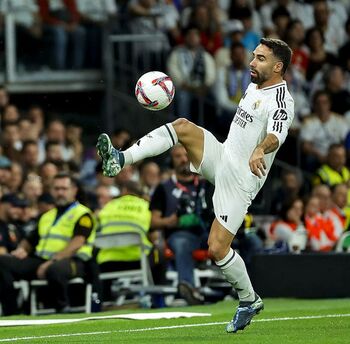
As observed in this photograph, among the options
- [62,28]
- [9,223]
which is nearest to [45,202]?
[9,223]

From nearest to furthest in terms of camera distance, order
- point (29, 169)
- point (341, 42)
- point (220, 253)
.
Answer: point (220, 253) → point (29, 169) → point (341, 42)

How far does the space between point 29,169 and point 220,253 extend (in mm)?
8461

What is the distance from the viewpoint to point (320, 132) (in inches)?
901

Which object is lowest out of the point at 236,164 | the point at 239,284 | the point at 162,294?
the point at 162,294

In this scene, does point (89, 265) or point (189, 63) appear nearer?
point (89, 265)

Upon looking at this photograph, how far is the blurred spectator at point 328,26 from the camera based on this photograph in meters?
25.2

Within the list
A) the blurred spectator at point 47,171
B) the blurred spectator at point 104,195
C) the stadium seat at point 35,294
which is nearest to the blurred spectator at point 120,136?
the blurred spectator at point 104,195

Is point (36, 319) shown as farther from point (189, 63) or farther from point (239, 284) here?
point (189, 63)

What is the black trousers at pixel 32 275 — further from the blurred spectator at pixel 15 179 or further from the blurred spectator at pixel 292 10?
the blurred spectator at pixel 292 10

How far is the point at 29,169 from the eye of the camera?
2027 cm

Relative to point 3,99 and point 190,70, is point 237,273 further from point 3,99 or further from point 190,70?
point 190,70

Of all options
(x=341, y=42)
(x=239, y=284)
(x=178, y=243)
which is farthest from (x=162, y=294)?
(x=341, y=42)

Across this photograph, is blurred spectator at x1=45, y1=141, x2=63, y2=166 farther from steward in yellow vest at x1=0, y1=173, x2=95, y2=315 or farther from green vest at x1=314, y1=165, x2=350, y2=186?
green vest at x1=314, y1=165, x2=350, y2=186

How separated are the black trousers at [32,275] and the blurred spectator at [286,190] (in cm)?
486
